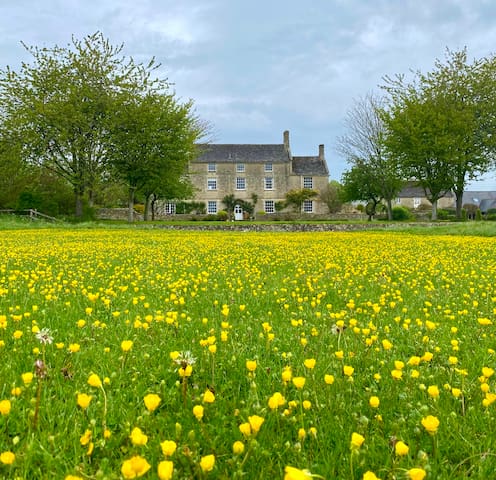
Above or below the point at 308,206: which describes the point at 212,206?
above

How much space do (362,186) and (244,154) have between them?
21035 mm

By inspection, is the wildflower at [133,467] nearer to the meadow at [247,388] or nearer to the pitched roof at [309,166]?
the meadow at [247,388]

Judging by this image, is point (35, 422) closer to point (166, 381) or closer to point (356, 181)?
point (166, 381)

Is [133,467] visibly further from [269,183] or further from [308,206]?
[269,183]

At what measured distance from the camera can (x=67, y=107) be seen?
2603 cm

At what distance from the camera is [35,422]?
1.55 meters

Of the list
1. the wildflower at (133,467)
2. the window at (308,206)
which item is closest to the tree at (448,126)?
the window at (308,206)

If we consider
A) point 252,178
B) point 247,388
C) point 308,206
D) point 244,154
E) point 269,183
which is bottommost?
point 247,388

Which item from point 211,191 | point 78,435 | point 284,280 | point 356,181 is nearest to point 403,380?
point 78,435

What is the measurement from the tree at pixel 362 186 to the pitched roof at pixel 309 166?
10524 millimetres

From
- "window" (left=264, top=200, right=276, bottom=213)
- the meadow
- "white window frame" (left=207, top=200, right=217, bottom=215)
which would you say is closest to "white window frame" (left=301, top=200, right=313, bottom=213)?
"window" (left=264, top=200, right=276, bottom=213)

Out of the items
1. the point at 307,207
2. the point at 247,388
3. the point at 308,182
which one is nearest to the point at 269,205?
the point at 307,207

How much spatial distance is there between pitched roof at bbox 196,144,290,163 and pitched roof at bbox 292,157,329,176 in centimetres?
263

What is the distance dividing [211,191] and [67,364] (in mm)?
53470
